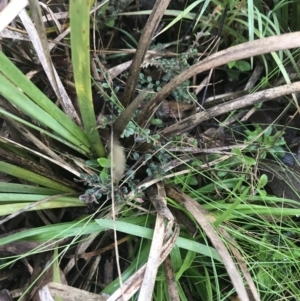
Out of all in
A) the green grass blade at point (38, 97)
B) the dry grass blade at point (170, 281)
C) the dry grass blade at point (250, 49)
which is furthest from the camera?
the dry grass blade at point (170, 281)

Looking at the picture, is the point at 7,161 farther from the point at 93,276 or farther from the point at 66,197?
the point at 93,276

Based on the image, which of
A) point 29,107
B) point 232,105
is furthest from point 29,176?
point 232,105

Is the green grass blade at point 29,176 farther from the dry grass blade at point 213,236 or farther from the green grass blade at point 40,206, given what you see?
the dry grass blade at point 213,236

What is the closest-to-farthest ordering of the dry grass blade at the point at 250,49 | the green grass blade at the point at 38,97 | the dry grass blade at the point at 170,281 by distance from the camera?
the dry grass blade at the point at 250,49 → the green grass blade at the point at 38,97 → the dry grass blade at the point at 170,281

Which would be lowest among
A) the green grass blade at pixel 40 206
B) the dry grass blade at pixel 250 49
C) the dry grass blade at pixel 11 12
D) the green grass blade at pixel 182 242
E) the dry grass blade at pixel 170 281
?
the dry grass blade at pixel 170 281

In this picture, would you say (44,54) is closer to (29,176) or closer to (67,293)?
(29,176)

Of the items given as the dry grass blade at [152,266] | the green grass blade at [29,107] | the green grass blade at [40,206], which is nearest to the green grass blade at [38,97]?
the green grass blade at [29,107]
